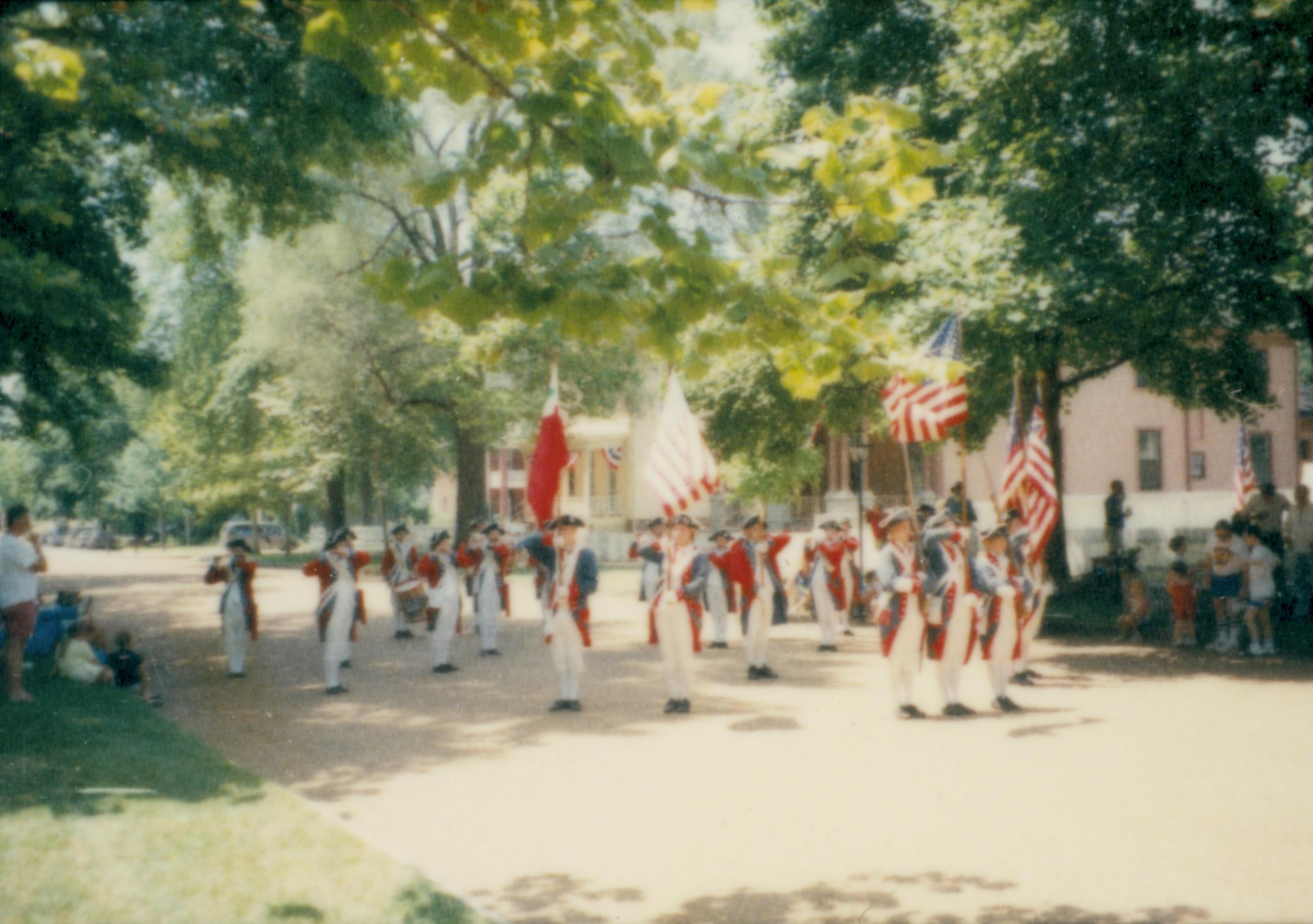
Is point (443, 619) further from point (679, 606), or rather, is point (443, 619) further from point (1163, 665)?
point (1163, 665)

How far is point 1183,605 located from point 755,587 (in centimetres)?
636

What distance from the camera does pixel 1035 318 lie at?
Answer: 45.1ft

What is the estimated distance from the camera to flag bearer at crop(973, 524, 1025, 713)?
36.2 ft

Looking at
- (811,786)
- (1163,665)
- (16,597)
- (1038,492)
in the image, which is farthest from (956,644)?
(16,597)

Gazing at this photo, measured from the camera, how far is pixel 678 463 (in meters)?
11.2

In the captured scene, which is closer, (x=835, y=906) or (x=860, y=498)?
(x=835, y=906)

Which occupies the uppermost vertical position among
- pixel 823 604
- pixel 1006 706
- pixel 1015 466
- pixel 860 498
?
pixel 1015 466

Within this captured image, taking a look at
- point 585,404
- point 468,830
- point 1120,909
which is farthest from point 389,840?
point 585,404

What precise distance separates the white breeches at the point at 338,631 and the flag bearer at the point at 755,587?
4.47m

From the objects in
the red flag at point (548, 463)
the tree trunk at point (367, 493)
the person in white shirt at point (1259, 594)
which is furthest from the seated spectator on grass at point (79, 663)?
the tree trunk at point (367, 493)

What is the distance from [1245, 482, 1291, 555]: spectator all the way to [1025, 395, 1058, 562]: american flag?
5364mm

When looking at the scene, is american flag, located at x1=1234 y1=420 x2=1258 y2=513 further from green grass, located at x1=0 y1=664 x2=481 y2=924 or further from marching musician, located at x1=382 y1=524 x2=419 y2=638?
green grass, located at x1=0 y1=664 x2=481 y2=924

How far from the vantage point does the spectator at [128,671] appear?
1280 cm

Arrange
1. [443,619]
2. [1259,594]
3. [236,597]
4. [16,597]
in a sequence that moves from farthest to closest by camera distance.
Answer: [443,619], [1259,594], [236,597], [16,597]
